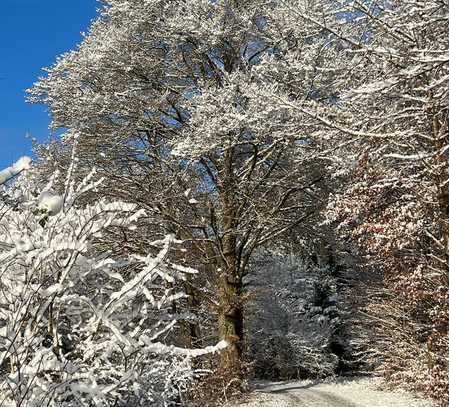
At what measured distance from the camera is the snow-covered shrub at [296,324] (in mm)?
22406

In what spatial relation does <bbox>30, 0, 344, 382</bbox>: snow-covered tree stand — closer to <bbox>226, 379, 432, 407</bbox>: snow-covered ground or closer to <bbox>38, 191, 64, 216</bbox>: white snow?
<bbox>226, 379, 432, 407</bbox>: snow-covered ground

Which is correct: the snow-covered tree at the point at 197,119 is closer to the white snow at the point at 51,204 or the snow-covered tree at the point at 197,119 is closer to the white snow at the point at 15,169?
the white snow at the point at 51,204

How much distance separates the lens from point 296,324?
23.9 meters

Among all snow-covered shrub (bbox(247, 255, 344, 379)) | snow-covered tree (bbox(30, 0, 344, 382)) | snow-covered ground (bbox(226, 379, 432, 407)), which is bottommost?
snow-covered ground (bbox(226, 379, 432, 407))

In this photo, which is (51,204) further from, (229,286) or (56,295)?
(229,286)

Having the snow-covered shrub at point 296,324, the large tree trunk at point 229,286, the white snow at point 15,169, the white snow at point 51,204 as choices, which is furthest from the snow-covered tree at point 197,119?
the snow-covered shrub at point 296,324

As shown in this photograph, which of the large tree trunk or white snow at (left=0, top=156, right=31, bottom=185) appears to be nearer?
white snow at (left=0, top=156, right=31, bottom=185)

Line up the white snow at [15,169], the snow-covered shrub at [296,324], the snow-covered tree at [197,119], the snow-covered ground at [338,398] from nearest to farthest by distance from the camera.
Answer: the white snow at [15,169] → the snow-covered tree at [197,119] → the snow-covered ground at [338,398] → the snow-covered shrub at [296,324]

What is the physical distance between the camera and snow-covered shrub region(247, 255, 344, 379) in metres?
22.4

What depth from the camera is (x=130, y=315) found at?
415cm

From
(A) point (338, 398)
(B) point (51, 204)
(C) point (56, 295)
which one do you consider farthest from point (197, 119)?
(A) point (338, 398)

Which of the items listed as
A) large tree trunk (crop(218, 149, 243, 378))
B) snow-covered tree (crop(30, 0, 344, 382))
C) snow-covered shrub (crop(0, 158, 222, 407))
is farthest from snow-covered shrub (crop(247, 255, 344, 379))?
snow-covered shrub (crop(0, 158, 222, 407))

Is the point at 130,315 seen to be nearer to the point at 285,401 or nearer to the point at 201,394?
the point at 201,394

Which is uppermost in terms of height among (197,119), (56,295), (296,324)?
(197,119)
